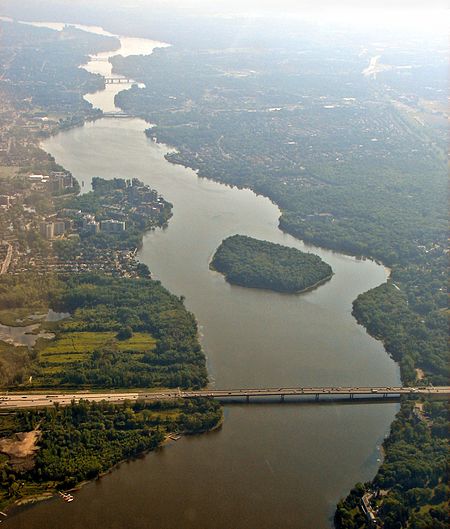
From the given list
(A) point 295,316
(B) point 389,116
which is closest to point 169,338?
(A) point 295,316

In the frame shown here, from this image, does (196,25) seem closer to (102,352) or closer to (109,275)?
(109,275)

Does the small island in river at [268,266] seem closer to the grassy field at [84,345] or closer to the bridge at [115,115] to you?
the grassy field at [84,345]

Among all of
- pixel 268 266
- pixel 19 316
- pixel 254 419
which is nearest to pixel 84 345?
pixel 19 316

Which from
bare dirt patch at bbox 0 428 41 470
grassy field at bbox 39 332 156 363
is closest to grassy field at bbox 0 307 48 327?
grassy field at bbox 39 332 156 363

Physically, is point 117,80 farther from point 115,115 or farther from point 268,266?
point 268,266

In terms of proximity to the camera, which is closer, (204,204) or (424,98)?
(204,204)

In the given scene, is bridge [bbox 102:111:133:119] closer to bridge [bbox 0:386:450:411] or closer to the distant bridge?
the distant bridge
